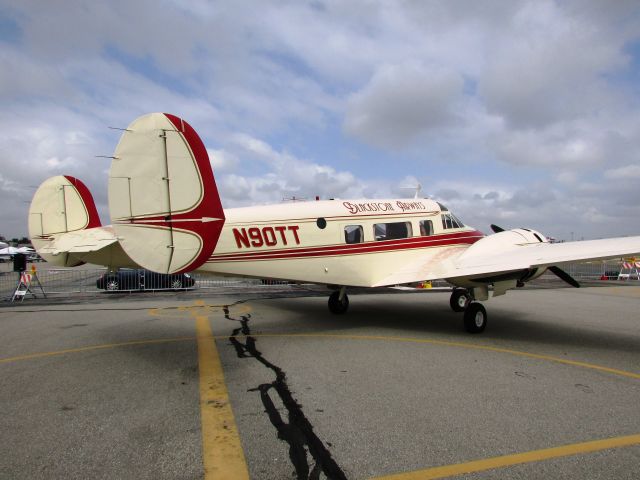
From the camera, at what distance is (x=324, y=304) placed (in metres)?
15.4

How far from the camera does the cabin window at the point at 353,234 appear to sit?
1084 cm

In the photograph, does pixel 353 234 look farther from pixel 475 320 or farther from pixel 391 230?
pixel 475 320

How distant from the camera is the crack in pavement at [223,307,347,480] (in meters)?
3.71

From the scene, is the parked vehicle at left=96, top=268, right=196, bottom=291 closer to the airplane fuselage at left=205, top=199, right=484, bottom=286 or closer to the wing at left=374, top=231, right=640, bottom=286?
the airplane fuselage at left=205, top=199, right=484, bottom=286

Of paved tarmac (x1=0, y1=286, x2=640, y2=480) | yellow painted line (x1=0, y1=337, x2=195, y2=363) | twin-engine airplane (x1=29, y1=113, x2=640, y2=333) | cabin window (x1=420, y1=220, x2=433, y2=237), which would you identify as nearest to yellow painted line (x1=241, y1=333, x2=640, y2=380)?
paved tarmac (x1=0, y1=286, x2=640, y2=480)

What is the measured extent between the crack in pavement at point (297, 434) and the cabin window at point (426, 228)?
669 centimetres

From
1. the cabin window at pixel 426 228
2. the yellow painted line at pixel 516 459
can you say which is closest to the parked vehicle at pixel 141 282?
the cabin window at pixel 426 228

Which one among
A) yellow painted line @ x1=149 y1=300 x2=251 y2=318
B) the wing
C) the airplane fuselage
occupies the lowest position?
yellow painted line @ x1=149 y1=300 x2=251 y2=318

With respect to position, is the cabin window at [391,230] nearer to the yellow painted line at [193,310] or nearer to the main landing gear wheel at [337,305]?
the main landing gear wheel at [337,305]

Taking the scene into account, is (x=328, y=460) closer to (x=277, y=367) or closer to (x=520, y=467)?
(x=520, y=467)

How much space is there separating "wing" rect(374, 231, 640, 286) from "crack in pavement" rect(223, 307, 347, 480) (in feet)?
16.1

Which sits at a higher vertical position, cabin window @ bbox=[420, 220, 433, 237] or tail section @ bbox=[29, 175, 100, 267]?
tail section @ bbox=[29, 175, 100, 267]

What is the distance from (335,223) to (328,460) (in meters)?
7.27

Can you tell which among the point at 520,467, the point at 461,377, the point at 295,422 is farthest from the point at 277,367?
the point at 520,467
